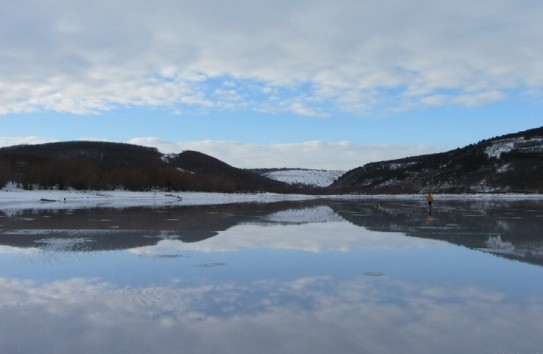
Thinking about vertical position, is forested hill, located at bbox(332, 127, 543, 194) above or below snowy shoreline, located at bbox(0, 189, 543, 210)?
above

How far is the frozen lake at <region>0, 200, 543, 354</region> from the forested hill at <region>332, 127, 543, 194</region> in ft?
438

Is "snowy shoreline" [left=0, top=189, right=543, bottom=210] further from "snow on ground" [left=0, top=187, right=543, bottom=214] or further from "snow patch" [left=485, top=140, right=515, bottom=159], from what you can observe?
"snow patch" [left=485, top=140, right=515, bottom=159]

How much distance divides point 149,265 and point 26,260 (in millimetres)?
2448

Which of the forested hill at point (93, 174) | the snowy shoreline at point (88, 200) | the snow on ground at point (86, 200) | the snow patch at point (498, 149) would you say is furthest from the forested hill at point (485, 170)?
the snowy shoreline at point (88, 200)

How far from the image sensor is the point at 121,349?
13.6ft

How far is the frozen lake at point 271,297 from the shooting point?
4348 mm

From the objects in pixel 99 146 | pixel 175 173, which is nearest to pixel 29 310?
pixel 175 173

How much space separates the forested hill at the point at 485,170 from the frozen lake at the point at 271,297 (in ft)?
438

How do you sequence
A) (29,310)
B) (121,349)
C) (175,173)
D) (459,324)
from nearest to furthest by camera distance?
(121,349), (459,324), (29,310), (175,173)

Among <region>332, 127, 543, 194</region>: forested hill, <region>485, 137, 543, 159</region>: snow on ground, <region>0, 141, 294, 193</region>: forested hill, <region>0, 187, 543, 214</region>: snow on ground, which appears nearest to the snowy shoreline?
<region>0, 187, 543, 214</region>: snow on ground

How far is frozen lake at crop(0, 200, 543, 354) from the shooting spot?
14.3 feet

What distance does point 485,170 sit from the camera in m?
157

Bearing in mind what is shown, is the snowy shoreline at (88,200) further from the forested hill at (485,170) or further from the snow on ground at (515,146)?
the snow on ground at (515,146)

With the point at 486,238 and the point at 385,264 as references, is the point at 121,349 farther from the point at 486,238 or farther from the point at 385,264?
the point at 486,238
